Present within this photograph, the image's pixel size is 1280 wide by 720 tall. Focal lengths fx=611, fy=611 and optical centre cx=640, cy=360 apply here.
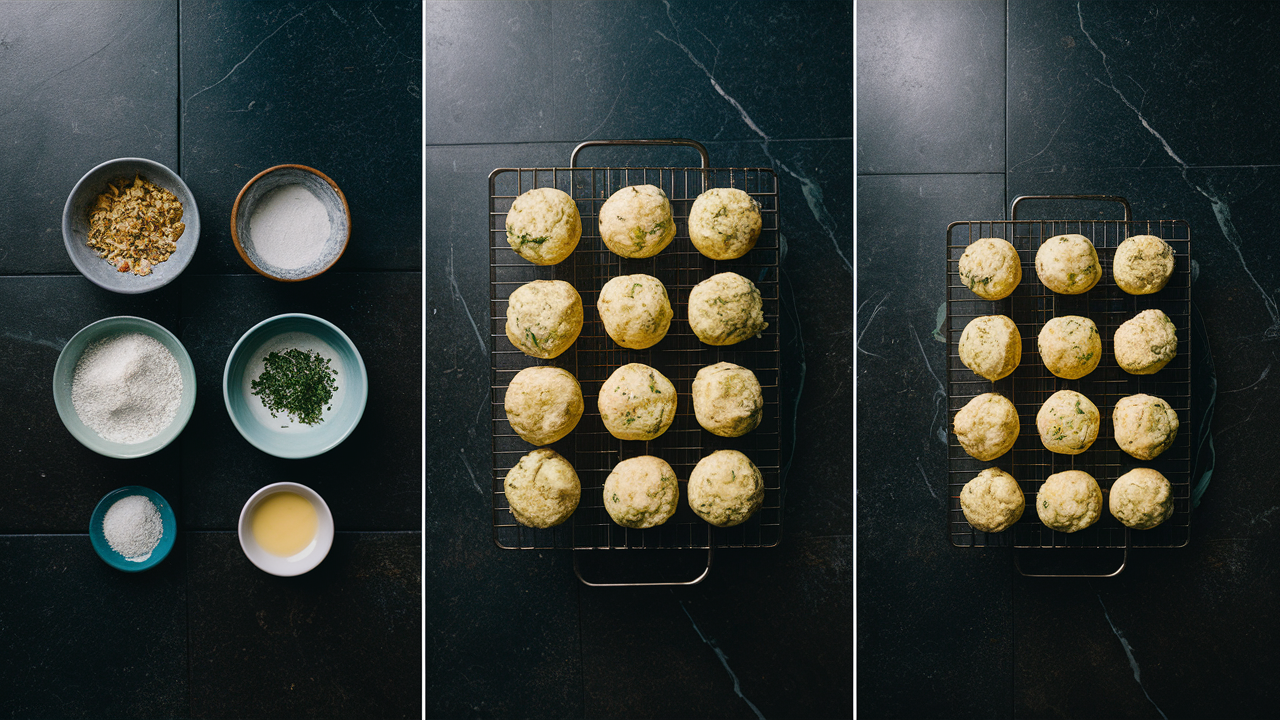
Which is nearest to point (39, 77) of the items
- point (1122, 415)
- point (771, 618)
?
point (771, 618)

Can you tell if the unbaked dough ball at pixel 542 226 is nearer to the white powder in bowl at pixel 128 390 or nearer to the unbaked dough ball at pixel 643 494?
the unbaked dough ball at pixel 643 494

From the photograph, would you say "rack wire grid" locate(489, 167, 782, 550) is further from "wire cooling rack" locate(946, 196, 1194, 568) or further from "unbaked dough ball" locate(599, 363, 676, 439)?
"wire cooling rack" locate(946, 196, 1194, 568)

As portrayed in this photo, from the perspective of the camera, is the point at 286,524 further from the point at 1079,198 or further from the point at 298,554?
the point at 1079,198

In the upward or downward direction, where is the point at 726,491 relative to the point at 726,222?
downward

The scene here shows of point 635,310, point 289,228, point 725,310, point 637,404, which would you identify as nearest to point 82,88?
point 289,228

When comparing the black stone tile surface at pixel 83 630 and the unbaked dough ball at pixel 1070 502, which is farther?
the black stone tile surface at pixel 83 630

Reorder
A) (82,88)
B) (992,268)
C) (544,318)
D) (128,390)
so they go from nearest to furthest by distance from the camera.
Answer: (544,318), (992,268), (128,390), (82,88)

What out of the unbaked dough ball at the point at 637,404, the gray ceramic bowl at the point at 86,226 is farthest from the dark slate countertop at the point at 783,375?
the gray ceramic bowl at the point at 86,226
